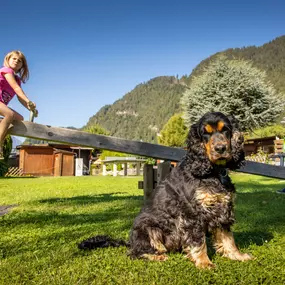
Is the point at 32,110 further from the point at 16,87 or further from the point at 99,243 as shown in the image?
the point at 99,243

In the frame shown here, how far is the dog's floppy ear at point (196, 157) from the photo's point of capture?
11.4 ft

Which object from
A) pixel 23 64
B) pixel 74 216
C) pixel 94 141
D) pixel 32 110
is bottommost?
pixel 74 216

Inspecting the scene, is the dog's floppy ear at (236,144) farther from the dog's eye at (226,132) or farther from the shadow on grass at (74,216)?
the shadow on grass at (74,216)

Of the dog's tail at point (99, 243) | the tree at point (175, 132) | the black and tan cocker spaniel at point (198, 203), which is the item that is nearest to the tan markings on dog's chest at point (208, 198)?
the black and tan cocker spaniel at point (198, 203)

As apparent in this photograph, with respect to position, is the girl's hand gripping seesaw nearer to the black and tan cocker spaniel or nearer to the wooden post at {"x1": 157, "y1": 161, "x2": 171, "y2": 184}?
the wooden post at {"x1": 157, "y1": 161, "x2": 171, "y2": 184}

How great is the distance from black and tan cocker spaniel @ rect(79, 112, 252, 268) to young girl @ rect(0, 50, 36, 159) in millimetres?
2686

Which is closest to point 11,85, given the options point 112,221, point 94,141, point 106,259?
point 94,141

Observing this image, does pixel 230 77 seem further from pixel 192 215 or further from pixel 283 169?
pixel 192 215

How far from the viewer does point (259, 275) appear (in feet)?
10.1

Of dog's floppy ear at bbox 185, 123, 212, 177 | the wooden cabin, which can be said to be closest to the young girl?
dog's floppy ear at bbox 185, 123, 212, 177

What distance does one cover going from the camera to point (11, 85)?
5.00 m

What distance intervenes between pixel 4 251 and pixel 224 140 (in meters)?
3.04

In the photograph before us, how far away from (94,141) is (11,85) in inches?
62.5

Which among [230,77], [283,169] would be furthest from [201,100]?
[283,169]
